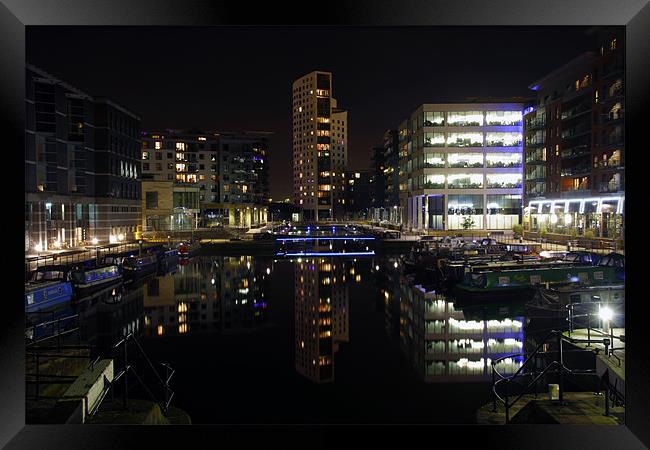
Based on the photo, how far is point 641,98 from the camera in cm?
546

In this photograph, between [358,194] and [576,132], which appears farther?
[358,194]

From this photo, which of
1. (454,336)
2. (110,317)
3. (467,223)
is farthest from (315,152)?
(454,336)

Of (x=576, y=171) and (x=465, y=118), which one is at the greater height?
(x=465, y=118)

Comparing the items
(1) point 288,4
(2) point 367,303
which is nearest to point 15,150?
(1) point 288,4

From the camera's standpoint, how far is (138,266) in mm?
Answer: 31141

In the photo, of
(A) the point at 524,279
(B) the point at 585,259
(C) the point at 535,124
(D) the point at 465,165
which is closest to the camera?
(A) the point at 524,279

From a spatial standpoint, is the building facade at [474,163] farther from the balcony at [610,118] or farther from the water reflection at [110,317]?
the water reflection at [110,317]

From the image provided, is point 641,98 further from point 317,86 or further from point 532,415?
point 317,86

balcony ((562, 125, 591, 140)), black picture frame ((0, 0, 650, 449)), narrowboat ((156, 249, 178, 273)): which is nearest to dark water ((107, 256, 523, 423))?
narrowboat ((156, 249, 178, 273))

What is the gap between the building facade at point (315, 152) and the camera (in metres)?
132

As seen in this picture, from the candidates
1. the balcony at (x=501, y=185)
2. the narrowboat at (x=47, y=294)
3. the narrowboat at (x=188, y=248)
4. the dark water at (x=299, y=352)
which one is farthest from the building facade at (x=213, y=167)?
the narrowboat at (x=47, y=294)

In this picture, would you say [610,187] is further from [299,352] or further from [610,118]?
[299,352]

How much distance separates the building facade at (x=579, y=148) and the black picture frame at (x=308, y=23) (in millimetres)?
34735

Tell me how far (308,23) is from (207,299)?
2183cm
